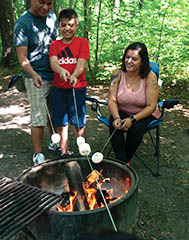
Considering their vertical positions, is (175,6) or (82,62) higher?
(175,6)

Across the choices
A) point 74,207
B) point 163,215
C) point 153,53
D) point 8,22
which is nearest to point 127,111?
point 163,215

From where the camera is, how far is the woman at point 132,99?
119 inches

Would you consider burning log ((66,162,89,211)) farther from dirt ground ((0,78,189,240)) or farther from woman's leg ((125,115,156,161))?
woman's leg ((125,115,156,161))

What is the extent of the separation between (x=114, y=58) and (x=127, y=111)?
4.10 metres

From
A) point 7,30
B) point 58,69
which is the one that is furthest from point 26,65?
point 7,30

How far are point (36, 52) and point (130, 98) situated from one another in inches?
50.4

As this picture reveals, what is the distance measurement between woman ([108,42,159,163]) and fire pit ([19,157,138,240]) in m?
0.60

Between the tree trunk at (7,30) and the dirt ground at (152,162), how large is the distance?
314cm

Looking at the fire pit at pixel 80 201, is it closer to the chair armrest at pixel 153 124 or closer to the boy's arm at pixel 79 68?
the chair armrest at pixel 153 124

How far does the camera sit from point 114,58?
7.07m

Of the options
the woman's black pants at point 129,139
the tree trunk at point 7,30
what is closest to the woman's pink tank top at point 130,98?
the woman's black pants at point 129,139

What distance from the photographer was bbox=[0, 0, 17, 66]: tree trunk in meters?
8.72

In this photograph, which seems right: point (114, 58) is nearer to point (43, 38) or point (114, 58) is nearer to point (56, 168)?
point (43, 38)

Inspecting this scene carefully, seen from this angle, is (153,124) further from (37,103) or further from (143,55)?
(37,103)
